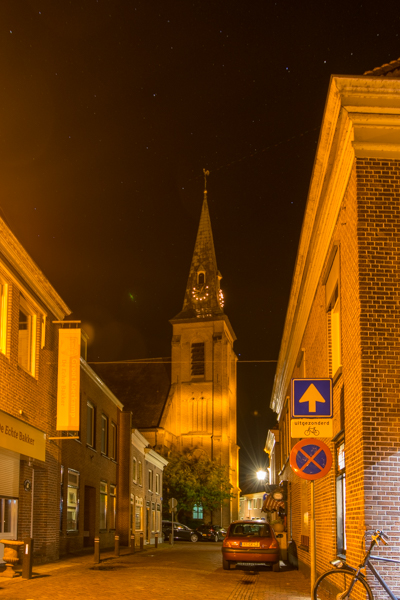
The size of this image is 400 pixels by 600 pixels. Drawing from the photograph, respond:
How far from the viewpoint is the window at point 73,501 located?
939 inches

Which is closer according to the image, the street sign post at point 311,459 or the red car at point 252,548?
the street sign post at point 311,459

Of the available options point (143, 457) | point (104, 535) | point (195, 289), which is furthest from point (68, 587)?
point (195, 289)

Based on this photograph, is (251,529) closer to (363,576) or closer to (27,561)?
(27,561)

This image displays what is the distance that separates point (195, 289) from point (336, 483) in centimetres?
6401

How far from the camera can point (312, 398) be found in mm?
9328

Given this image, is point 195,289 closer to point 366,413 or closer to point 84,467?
point 84,467

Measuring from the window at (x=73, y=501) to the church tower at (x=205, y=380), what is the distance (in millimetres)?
42202

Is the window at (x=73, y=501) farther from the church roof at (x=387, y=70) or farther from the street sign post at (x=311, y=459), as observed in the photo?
the church roof at (x=387, y=70)

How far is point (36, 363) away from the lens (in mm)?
18734

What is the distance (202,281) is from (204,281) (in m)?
0.25

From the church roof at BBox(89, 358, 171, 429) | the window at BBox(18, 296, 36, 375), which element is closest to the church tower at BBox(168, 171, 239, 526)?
the church roof at BBox(89, 358, 171, 429)

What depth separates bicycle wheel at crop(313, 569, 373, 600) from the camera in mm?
8066

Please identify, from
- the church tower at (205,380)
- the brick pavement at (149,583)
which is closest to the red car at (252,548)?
the brick pavement at (149,583)

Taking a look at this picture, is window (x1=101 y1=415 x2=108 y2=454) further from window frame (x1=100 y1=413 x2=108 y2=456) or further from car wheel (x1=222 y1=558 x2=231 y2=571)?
car wheel (x1=222 y1=558 x2=231 y2=571)
